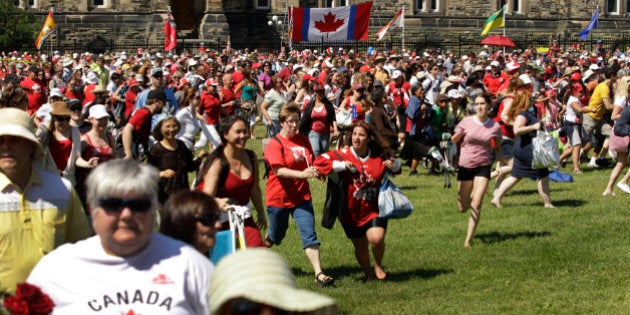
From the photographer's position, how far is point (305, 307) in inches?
137

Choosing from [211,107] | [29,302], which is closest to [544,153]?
→ [211,107]

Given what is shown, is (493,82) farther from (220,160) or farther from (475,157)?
(220,160)

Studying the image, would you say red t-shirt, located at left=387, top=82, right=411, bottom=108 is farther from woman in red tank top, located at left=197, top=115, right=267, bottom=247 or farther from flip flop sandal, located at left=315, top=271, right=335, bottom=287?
woman in red tank top, located at left=197, top=115, right=267, bottom=247

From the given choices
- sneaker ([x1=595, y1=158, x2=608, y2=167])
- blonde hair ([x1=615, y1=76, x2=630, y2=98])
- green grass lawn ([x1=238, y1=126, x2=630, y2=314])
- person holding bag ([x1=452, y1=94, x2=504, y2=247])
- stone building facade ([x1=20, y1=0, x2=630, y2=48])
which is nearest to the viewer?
green grass lawn ([x1=238, y1=126, x2=630, y2=314])

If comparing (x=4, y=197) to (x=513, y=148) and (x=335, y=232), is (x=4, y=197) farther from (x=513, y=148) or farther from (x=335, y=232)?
(x=513, y=148)

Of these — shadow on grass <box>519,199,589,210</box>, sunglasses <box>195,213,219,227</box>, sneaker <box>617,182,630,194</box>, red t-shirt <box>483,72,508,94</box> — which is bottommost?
shadow on grass <box>519,199,589,210</box>

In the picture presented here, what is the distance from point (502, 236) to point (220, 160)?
5.94 metres

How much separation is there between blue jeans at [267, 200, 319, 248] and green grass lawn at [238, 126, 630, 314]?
0.50m

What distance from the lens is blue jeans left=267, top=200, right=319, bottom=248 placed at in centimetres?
1043

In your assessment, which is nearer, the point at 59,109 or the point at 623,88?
the point at 59,109

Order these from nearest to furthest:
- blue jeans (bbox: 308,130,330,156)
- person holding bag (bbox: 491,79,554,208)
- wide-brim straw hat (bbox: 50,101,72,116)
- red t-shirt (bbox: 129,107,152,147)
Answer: wide-brim straw hat (bbox: 50,101,72,116) < red t-shirt (bbox: 129,107,152,147) < person holding bag (bbox: 491,79,554,208) < blue jeans (bbox: 308,130,330,156)

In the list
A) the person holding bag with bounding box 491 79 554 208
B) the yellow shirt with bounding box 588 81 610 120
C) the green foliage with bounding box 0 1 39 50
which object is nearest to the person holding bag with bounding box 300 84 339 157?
the person holding bag with bounding box 491 79 554 208

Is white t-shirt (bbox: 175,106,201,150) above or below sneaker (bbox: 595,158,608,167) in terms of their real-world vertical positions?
above

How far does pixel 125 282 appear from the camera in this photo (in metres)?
4.22
